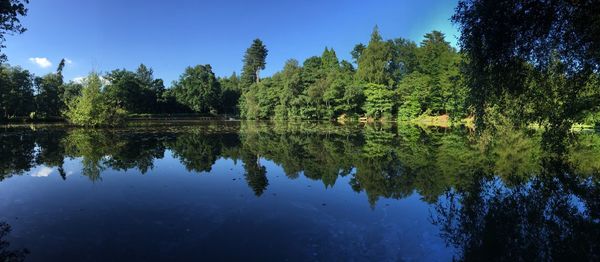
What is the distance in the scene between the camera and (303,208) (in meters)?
8.80

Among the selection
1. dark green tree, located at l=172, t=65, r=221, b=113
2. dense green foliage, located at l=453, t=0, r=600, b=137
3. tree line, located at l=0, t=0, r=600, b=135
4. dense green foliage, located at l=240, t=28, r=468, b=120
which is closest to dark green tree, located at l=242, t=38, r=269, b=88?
tree line, located at l=0, t=0, r=600, b=135

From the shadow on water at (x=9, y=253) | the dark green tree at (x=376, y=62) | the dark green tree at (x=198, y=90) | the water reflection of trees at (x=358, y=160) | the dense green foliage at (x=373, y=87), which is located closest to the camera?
the shadow on water at (x=9, y=253)

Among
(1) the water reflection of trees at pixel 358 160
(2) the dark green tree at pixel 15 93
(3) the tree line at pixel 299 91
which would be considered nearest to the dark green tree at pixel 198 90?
(3) the tree line at pixel 299 91

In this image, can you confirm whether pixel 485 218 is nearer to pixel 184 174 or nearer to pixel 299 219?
pixel 299 219

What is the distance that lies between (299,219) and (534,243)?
14.6 ft

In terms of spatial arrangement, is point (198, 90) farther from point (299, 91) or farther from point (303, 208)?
point (303, 208)

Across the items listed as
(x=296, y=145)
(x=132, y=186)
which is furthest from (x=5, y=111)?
(x=132, y=186)

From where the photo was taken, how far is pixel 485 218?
24.4 ft

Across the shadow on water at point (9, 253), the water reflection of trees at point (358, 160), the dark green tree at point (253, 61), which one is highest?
the dark green tree at point (253, 61)

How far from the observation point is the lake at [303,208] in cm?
605

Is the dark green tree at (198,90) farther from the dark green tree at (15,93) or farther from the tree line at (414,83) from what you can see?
the dark green tree at (15,93)

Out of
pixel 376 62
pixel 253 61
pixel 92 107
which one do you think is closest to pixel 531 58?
pixel 92 107

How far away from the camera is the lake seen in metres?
6.05

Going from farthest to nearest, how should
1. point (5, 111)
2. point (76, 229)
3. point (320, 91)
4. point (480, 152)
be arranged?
1. point (320, 91)
2. point (5, 111)
3. point (480, 152)
4. point (76, 229)
